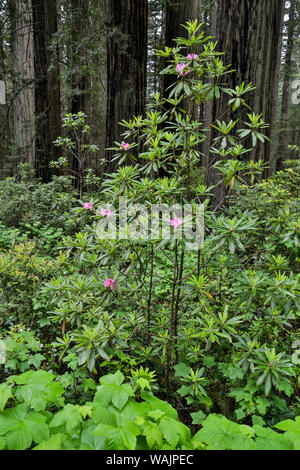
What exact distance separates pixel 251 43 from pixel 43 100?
18.1ft

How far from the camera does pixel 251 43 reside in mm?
4293

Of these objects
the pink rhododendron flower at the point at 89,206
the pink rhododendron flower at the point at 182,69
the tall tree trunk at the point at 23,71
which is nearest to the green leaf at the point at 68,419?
the pink rhododendron flower at the point at 89,206

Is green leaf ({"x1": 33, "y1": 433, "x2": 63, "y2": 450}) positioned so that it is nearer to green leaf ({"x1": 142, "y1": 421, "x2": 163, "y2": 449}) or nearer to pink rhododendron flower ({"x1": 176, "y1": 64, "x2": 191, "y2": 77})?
green leaf ({"x1": 142, "y1": 421, "x2": 163, "y2": 449})

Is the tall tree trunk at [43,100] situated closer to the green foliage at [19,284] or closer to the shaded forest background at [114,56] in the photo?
the shaded forest background at [114,56]

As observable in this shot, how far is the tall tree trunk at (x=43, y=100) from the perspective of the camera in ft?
25.6

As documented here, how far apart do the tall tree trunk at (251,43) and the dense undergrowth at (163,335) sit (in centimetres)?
226

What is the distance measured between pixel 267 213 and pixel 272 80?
274cm

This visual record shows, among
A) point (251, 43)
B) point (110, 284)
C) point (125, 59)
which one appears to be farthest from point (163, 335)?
point (125, 59)

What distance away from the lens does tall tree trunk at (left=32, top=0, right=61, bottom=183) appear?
7789mm

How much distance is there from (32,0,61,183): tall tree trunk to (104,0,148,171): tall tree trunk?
10.6 ft

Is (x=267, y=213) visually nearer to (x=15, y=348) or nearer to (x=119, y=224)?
(x=119, y=224)

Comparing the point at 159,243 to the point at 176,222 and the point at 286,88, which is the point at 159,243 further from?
the point at 286,88

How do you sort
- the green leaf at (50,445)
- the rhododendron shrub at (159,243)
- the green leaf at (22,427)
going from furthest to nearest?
the rhododendron shrub at (159,243) → the green leaf at (22,427) → the green leaf at (50,445)

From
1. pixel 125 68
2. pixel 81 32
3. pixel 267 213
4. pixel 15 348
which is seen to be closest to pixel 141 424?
pixel 15 348
